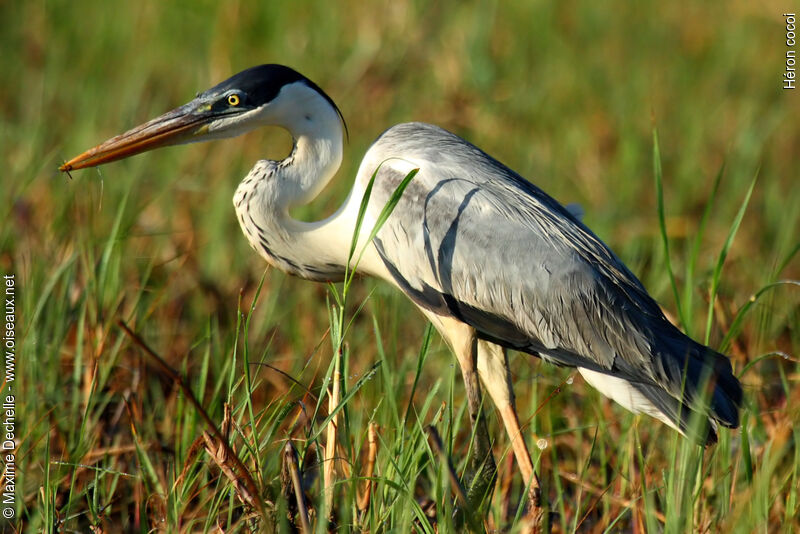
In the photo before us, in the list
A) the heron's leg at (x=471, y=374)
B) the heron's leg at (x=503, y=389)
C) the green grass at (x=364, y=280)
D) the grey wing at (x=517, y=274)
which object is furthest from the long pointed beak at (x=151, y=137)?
the heron's leg at (x=503, y=389)

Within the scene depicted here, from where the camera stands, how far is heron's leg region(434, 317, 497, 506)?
9.32 feet

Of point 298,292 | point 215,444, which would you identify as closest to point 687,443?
point 215,444

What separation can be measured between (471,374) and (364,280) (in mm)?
1407

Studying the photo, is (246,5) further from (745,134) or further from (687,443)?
(687,443)

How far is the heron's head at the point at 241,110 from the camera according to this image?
301cm

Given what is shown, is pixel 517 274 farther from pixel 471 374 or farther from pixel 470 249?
pixel 471 374

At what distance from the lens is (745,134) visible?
548cm

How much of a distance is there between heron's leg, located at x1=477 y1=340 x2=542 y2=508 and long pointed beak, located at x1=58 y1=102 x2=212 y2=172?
44.9 inches

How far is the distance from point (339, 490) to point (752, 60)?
531 centimetres

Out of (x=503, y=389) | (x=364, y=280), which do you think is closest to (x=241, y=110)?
(x=503, y=389)

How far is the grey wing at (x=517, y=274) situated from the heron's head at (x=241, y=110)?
13.4 inches

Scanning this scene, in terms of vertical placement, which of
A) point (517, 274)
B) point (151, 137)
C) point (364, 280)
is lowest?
point (364, 280)

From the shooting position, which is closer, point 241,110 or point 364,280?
point 241,110

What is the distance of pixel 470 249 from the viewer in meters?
2.91
